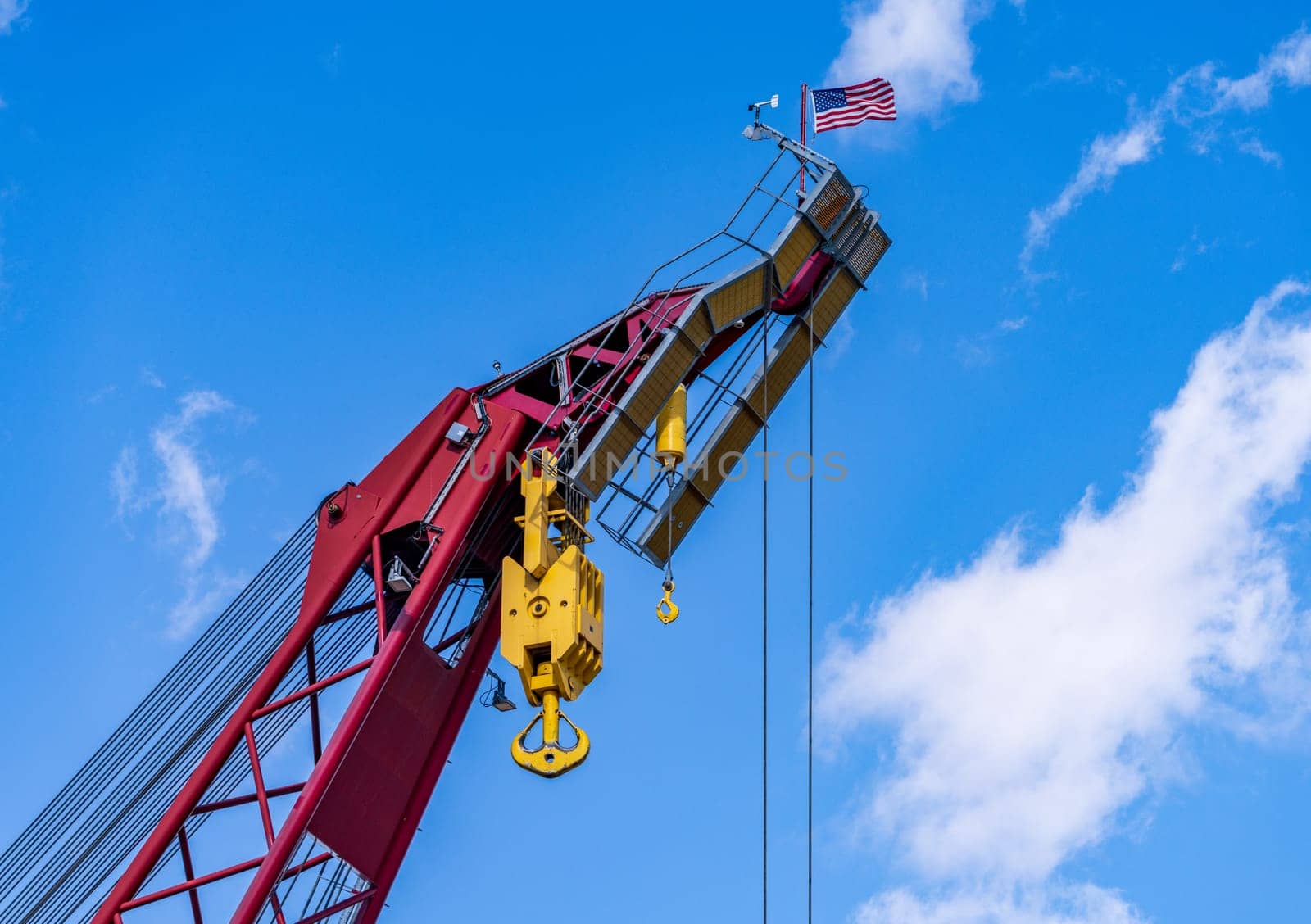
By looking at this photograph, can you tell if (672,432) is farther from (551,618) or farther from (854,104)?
(854,104)

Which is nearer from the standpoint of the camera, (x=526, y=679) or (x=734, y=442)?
(x=526, y=679)

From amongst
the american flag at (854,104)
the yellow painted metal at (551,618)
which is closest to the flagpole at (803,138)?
the american flag at (854,104)

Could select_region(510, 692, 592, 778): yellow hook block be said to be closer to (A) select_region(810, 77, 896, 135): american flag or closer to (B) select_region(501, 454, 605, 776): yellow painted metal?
(B) select_region(501, 454, 605, 776): yellow painted metal

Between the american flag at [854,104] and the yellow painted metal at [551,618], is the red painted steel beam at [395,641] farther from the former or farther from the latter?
the american flag at [854,104]

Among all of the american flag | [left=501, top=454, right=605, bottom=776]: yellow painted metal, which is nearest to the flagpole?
the american flag

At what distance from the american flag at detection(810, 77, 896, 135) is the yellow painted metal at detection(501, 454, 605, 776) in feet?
21.3

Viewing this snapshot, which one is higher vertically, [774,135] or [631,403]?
[774,135]

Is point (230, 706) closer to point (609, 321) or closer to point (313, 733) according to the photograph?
point (313, 733)

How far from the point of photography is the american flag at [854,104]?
26.3 m

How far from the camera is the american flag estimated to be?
86.3ft

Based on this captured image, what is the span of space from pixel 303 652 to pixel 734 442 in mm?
6264

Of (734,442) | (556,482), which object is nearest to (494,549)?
(556,482)

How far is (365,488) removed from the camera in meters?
24.1

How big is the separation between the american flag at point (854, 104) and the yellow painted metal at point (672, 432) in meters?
4.62
